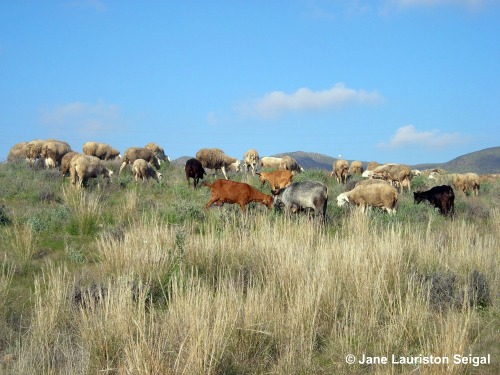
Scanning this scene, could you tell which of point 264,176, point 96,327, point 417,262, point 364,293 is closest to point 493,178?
point 264,176

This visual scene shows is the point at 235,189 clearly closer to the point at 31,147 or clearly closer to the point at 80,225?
the point at 80,225

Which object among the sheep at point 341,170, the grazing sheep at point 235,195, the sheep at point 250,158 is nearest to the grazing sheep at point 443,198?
the grazing sheep at point 235,195

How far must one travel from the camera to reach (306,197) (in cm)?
1527

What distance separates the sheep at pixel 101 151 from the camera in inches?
1401

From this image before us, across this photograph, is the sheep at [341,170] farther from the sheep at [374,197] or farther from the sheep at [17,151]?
the sheep at [17,151]

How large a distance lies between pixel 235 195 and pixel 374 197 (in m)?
5.52

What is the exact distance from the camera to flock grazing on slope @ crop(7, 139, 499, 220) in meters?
15.6

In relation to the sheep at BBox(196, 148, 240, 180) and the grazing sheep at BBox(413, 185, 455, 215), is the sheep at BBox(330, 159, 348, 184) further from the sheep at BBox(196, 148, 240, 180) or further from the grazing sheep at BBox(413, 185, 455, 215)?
the grazing sheep at BBox(413, 185, 455, 215)

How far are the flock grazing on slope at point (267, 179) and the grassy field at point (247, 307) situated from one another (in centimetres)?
464

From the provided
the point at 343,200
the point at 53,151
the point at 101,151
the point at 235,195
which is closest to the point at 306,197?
the point at 235,195

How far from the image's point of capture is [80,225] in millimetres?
12227

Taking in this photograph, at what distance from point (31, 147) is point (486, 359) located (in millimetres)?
29631

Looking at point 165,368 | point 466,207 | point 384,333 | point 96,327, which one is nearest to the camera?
point 165,368

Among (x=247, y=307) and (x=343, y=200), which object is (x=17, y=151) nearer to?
(x=343, y=200)
